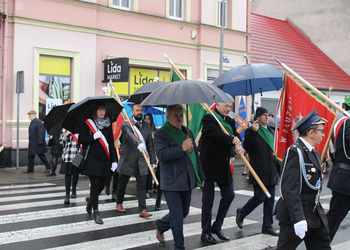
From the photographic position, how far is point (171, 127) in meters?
5.50

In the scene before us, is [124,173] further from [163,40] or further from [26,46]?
[163,40]

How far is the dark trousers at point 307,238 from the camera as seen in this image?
4.09m

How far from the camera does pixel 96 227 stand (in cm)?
695

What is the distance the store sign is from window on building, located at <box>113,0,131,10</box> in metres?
2.62

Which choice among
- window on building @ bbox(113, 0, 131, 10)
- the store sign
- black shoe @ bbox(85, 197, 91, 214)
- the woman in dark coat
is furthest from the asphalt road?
window on building @ bbox(113, 0, 131, 10)

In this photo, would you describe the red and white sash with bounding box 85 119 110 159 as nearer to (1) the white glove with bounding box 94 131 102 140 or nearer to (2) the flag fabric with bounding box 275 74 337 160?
(1) the white glove with bounding box 94 131 102 140

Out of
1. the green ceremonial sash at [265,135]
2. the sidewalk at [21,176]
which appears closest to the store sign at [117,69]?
the sidewalk at [21,176]

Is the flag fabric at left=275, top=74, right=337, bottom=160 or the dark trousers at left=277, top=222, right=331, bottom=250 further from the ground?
the flag fabric at left=275, top=74, right=337, bottom=160

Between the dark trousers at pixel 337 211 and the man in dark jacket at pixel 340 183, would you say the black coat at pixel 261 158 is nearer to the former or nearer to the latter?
the man in dark jacket at pixel 340 183

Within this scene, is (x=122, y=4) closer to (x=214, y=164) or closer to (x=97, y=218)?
(x=97, y=218)

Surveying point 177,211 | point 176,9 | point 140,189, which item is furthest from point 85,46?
point 177,211

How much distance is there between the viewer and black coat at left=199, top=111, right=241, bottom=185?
6066mm

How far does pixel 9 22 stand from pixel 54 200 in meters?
8.10

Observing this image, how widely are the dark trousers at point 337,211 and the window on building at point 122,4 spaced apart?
47.5ft
